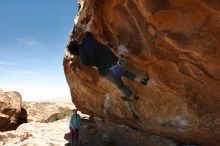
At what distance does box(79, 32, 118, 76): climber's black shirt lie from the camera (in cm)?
1391

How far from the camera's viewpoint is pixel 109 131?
1745cm

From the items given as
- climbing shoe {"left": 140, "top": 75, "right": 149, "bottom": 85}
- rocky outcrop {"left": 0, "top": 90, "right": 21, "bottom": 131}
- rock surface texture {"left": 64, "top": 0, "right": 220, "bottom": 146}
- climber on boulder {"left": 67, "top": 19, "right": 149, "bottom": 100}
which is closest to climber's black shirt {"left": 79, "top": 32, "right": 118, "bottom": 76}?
climber on boulder {"left": 67, "top": 19, "right": 149, "bottom": 100}

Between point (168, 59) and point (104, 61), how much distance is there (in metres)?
4.10

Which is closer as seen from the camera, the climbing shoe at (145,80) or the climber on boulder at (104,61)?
the climbing shoe at (145,80)

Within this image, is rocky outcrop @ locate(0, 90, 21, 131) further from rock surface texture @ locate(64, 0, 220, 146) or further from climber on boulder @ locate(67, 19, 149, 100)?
climber on boulder @ locate(67, 19, 149, 100)

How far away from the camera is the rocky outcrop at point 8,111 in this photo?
26.6 meters

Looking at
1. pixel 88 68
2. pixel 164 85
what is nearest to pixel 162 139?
pixel 164 85

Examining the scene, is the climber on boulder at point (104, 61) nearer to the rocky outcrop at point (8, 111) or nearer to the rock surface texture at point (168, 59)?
the rock surface texture at point (168, 59)

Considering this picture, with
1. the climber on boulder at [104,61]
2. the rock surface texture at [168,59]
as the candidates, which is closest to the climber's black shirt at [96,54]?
the climber on boulder at [104,61]

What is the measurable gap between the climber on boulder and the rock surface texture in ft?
1.30

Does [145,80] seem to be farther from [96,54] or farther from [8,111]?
[8,111]

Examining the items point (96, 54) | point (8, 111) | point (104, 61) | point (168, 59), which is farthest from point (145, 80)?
point (8, 111)

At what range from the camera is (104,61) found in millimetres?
14320

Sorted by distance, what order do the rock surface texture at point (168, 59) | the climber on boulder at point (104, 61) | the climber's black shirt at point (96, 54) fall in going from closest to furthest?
the rock surface texture at point (168, 59), the climber on boulder at point (104, 61), the climber's black shirt at point (96, 54)
